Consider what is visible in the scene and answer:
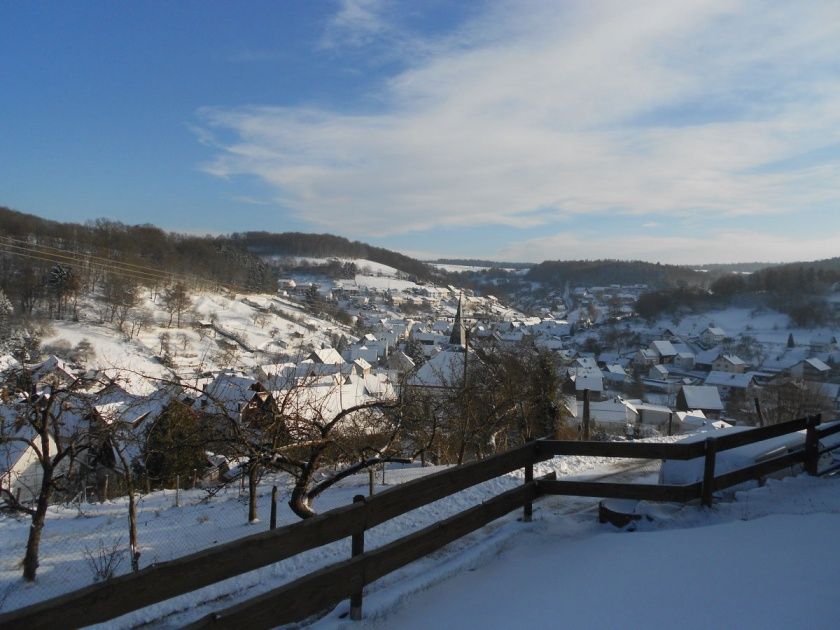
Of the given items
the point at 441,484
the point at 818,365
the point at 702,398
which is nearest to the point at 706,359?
the point at 818,365

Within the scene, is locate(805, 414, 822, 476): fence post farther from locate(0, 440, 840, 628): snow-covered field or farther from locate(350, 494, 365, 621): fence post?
locate(350, 494, 365, 621): fence post

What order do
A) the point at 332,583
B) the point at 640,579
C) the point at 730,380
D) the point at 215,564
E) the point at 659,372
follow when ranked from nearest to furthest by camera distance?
the point at 215,564 < the point at 332,583 < the point at 640,579 < the point at 730,380 < the point at 659,372

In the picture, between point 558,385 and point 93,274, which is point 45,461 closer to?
point 558,385

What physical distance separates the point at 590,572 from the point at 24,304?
7867cm

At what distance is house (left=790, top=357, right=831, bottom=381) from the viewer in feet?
207

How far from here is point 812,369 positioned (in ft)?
212

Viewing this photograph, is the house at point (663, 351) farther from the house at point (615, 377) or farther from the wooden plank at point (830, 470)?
the wooden plank at point (830, 470)

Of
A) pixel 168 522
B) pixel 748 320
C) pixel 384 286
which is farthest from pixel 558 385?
pixel 384 286

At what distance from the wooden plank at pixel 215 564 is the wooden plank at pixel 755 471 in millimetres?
3126

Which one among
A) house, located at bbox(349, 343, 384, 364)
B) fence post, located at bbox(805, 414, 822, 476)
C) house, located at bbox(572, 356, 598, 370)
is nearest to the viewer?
fence post, located at bbox(805, 414, 822, 476)

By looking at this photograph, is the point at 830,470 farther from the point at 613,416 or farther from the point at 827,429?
the point at 613,416

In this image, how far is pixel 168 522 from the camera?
12.1 meters

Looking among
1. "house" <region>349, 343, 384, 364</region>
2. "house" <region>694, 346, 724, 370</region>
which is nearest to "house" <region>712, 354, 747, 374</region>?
"house" <region>694, 346, 724, 370</region>

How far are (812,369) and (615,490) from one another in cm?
7523
